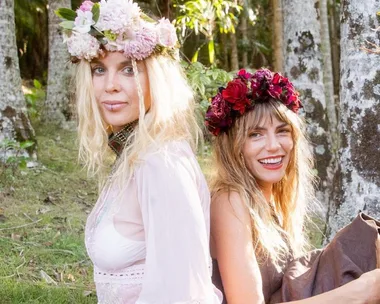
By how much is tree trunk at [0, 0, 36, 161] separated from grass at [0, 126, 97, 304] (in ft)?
1.35

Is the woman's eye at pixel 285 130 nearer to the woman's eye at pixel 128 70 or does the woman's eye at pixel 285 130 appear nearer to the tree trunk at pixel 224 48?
the woman's eye at pixel 128 70

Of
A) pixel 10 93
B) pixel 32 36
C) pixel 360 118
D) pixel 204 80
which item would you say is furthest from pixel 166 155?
pixel 32 36

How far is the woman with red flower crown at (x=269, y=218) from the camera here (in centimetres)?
276

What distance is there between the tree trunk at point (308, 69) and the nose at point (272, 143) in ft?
14.7

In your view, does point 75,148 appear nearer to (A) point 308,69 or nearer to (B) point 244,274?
(A) point 308,69

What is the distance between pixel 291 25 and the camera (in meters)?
7.57

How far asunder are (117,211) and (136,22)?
0.75m

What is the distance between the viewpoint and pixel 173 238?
243 cm

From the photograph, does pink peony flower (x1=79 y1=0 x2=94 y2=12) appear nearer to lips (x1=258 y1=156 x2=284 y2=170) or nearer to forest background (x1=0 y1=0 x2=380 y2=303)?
forest background (x1=0 y1=0 x2=380 y2=303)

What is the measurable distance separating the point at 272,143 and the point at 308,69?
4.62 m

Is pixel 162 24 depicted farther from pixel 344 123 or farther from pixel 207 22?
pixel 207 22

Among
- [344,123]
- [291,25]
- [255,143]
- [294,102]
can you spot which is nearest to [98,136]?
[255,143]

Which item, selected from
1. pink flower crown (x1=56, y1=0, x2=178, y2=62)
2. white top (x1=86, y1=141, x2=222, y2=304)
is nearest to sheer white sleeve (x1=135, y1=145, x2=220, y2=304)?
white top (x1=86, y1=141, x2=222, y2=304)

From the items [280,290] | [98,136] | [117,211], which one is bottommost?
[280,290]
